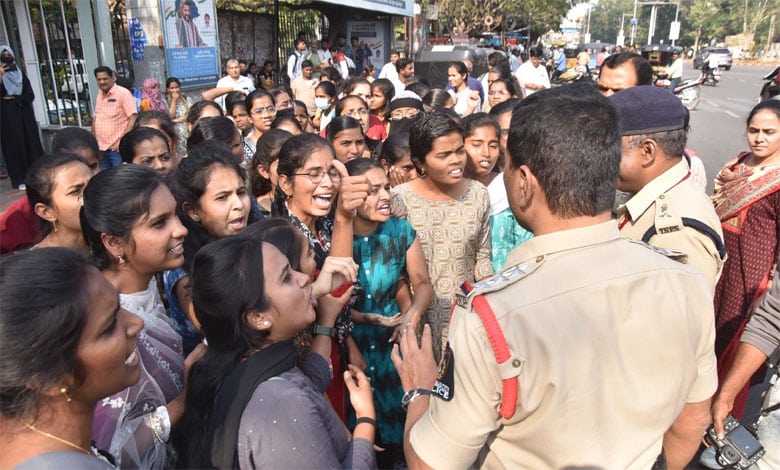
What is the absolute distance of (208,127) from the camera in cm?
373

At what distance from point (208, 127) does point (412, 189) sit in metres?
1.67

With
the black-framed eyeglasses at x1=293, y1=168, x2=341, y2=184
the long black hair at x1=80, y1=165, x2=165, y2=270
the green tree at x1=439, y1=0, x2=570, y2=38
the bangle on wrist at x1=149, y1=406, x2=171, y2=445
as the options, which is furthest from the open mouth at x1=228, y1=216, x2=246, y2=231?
the green tree at x1=439, y1=0, x2=570, y2=38

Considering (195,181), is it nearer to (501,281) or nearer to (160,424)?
(160,424)

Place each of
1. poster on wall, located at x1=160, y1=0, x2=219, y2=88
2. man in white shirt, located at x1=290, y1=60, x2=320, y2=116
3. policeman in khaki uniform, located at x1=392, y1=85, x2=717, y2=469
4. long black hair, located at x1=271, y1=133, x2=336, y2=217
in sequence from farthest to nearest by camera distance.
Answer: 1. man in white shirt, located at x1=290, y1=60, x2=320, y2=116
2. poster on wall, located at x1=160, y1=0, x2=219, y2=88
3. long black hair, located at x1=271, y1=133, x2=336, y2=217
4. policeman in khaki uniform, located at x1=392, y1=85, x2=717, y2=469

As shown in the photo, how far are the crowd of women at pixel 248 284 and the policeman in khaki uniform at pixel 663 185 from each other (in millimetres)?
896

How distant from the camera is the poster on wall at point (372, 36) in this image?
631 inches

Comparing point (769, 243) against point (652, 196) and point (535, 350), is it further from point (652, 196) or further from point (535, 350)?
point (535, 350)

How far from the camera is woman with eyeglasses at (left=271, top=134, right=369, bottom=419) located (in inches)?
91.9

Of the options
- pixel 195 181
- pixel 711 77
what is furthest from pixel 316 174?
pixel 711 77

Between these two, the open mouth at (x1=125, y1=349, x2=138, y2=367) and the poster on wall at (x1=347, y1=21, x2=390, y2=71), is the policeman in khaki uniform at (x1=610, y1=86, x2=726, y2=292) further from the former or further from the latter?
the poster on wall at (x1=347, y1=21, x2=390, y2=71)

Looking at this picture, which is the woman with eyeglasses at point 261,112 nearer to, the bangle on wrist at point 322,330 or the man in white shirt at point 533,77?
the bangle on wrist at point 322,330

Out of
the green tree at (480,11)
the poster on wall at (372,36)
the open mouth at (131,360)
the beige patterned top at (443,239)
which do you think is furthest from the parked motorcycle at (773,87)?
the green tree at (480,11)

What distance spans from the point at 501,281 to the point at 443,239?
1.58 meters

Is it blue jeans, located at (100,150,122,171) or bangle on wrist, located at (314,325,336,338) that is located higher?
bangle on wrist, located at (314,325,336,338)
